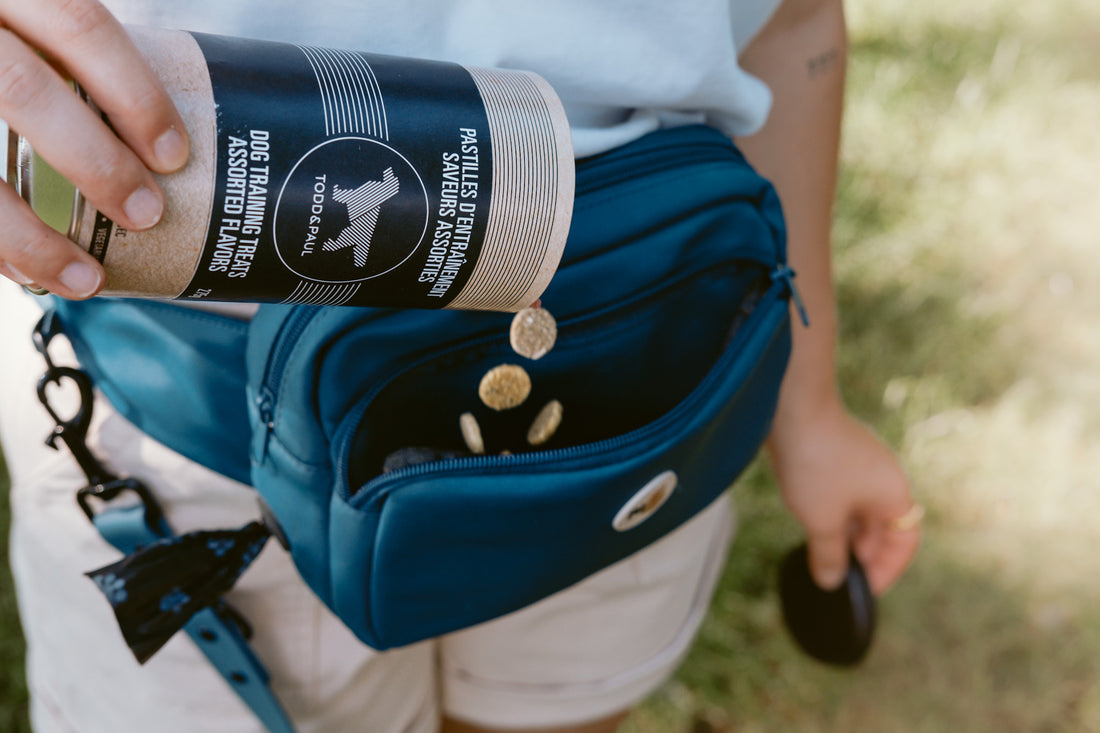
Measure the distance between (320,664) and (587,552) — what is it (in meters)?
0.27

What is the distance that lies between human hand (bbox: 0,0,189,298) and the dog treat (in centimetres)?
1

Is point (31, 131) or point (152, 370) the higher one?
point (31, 131)

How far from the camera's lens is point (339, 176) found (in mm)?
452

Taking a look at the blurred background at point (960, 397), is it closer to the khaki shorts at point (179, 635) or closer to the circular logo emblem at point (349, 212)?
the khaki shorts at point (179, 635)

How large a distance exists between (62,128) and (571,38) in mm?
365

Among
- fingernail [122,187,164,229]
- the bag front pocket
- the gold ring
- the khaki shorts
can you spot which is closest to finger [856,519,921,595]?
the gold ring

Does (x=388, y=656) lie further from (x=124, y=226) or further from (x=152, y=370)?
(x=124, y=226)

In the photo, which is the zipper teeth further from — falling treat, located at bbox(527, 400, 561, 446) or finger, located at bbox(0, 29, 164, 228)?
finger, located at bbox(0, 29, 164, 228)

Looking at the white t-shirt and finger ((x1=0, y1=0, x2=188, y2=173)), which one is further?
the white t-shirt

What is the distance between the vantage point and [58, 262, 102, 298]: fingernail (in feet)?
1.38

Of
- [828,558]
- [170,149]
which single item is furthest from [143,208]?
[828,558]

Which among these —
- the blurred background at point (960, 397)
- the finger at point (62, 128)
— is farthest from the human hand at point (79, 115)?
the blurred background at point (960, 397)

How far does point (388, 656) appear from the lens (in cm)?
86

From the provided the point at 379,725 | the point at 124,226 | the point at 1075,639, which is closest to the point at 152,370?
the point at 124,226
